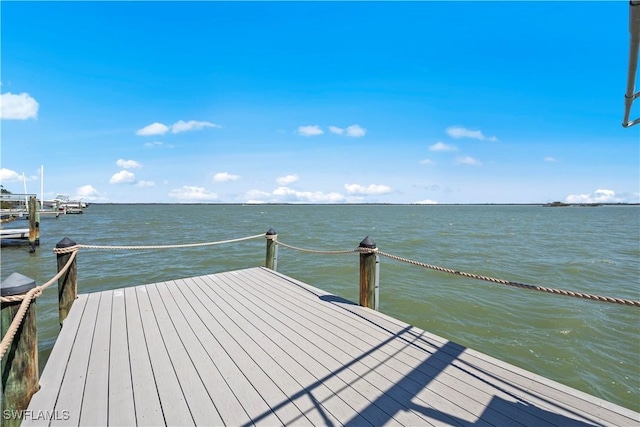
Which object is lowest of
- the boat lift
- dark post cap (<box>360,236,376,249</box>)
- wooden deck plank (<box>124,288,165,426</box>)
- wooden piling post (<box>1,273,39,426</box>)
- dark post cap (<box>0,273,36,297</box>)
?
wooden deck plank (<box>124,288,165,426</box>)

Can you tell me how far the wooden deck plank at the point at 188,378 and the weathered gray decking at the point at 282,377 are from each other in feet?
0.03

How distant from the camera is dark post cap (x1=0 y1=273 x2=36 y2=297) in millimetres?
2271

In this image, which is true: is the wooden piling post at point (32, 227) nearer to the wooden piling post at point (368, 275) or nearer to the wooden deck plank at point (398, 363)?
the wooden deck plank at point (398, 363)

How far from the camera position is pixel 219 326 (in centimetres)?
391

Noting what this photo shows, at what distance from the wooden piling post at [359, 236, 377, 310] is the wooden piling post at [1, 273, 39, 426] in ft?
11.4

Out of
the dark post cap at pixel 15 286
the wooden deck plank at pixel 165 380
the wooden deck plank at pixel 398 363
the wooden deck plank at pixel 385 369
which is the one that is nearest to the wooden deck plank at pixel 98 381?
the wooden deck plank at pixel 165 380

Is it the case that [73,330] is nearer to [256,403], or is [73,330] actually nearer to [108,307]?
[108,307]

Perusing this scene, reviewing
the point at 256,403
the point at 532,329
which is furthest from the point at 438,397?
the point at 532,329

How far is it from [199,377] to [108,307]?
8.70 ft

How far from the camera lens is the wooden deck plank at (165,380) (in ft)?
7.51

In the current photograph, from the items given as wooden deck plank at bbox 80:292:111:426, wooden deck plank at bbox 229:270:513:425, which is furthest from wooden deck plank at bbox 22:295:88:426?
wooden deck plank at bbox 229:270:513:425

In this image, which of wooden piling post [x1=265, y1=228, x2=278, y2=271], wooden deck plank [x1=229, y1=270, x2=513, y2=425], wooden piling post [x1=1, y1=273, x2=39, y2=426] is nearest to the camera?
wooden piling post [x1=1, y1=273, x2=39, y2=426]

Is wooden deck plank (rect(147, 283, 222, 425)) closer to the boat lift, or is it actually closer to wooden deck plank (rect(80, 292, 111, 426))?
wooden deck plank (rect(80, 292, 111, 426))

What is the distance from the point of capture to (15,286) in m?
2.31
